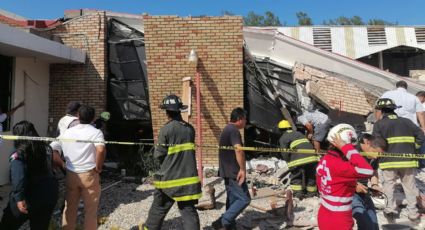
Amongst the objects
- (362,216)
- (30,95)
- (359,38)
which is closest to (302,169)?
(362,216)

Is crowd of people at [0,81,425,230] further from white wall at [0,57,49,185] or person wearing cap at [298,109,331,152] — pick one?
white wall at [0,57,49,185]

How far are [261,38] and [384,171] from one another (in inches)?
212

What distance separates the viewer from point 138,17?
9711mm

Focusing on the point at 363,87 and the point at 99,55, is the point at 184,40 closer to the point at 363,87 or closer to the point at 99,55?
the point at 99,55

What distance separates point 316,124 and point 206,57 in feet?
9.12

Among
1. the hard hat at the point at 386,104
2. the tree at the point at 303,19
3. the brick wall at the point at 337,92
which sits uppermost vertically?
the tree at the point at 303,19

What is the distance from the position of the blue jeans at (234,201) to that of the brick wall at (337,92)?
4.79 m

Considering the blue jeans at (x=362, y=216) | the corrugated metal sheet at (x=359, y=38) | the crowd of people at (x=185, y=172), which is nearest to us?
the crowd of people at (x=185, y=172)

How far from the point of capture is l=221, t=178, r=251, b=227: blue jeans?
16.2 ft

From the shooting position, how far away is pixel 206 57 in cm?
866

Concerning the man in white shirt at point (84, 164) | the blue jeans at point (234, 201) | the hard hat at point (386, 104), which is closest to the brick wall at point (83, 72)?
the man in white shirt at point (84, 164)

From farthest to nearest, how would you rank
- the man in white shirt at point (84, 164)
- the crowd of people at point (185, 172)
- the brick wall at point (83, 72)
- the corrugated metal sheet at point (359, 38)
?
the corrugated metal sheet at point (359, 38)
the brick wall at point (83, 72)
the man in white shirt at point (84, 164)
the crowd of people at point (185, 172)

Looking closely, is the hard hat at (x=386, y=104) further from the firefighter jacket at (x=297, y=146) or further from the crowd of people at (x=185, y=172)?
the firefighter jacket at (x=297, y=146)

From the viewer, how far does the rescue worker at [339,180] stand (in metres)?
3.33
